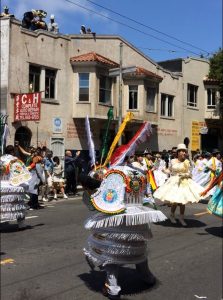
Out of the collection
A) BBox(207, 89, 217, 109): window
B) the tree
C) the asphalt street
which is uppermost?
the tree

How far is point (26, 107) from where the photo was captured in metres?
17.6

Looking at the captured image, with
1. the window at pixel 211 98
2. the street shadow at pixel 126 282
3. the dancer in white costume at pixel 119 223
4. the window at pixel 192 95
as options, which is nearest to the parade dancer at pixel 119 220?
the dancer in white costume at pixel 119 223

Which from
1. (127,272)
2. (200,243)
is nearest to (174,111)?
(200,243)

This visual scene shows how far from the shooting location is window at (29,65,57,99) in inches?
749

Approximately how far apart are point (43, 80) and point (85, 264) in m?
14.3

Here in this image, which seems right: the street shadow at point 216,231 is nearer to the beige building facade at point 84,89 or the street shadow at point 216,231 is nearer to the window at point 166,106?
the beige building facade at point 84,89

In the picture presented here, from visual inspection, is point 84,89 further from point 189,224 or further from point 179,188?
point 179,188

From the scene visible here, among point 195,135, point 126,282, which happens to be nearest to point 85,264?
point 126,282

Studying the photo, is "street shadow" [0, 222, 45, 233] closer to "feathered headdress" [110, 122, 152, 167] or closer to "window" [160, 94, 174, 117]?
"feathered headdress" [110, 122, 152, 167]

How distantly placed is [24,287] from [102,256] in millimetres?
1696

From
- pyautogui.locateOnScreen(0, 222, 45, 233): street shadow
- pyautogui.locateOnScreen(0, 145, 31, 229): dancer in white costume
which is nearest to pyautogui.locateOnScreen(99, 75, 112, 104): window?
pyautogui.locateOnScreen(0, 222, 45, 233): street shadow

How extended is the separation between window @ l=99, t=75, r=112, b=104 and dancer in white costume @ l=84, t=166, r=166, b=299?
744 inches

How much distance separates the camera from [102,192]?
3164mm

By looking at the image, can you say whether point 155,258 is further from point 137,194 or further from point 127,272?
point 137,194
